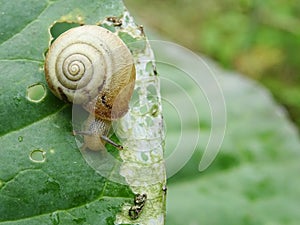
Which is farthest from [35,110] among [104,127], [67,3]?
[67,3]

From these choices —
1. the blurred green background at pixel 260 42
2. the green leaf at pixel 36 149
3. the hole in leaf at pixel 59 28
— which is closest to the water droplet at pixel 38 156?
the green leaf at pixel 36 149

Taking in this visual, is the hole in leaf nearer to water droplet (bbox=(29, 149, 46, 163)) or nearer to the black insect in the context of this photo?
water droplet (bbox=(29, 149, 46, 163))

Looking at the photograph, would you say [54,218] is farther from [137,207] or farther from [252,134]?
[252,134]

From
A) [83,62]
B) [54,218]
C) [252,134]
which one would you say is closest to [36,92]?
[83,62]

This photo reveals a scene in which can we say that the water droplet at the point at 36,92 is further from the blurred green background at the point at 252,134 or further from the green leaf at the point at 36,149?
the blurred green background at the point at 252,134

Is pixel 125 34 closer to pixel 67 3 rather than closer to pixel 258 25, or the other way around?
pixel 67 3

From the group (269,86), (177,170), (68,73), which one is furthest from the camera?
(269,86)
